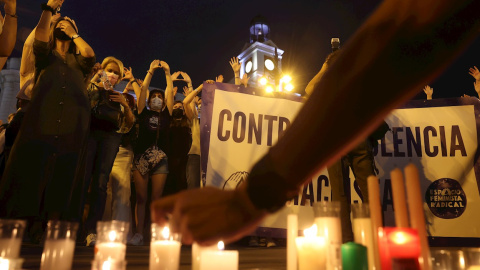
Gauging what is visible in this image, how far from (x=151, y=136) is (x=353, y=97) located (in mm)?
4428

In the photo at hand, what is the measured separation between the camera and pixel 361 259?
937mm

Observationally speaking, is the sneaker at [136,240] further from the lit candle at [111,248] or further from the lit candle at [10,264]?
the lit candle at [10,264]

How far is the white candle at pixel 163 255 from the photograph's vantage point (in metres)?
1.54

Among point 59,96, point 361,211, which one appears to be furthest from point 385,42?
point 59,96

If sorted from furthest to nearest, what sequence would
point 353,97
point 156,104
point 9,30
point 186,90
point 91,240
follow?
point 186,90 < point 156,104 < point 91,240 < point 9,30 < point 353,97

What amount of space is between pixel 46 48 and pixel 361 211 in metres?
3.04

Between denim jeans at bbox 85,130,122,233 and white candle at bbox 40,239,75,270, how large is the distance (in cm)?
263

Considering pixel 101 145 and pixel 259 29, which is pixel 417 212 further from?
pixel 259 29

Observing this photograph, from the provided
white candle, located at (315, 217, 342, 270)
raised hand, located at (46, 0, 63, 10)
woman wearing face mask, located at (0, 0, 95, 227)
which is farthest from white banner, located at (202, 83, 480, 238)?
white candle, located at (315, 217, 342, 270)

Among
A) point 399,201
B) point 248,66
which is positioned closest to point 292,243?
point 399,201

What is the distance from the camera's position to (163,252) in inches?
61.4

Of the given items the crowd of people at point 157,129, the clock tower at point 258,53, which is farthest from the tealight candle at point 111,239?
the clock tower at point 258,53

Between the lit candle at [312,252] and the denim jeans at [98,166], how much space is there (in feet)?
10.3

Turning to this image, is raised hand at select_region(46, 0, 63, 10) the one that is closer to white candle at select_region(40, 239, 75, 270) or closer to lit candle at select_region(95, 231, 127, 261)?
white candle at select_region(40, 239, 75, 270)
